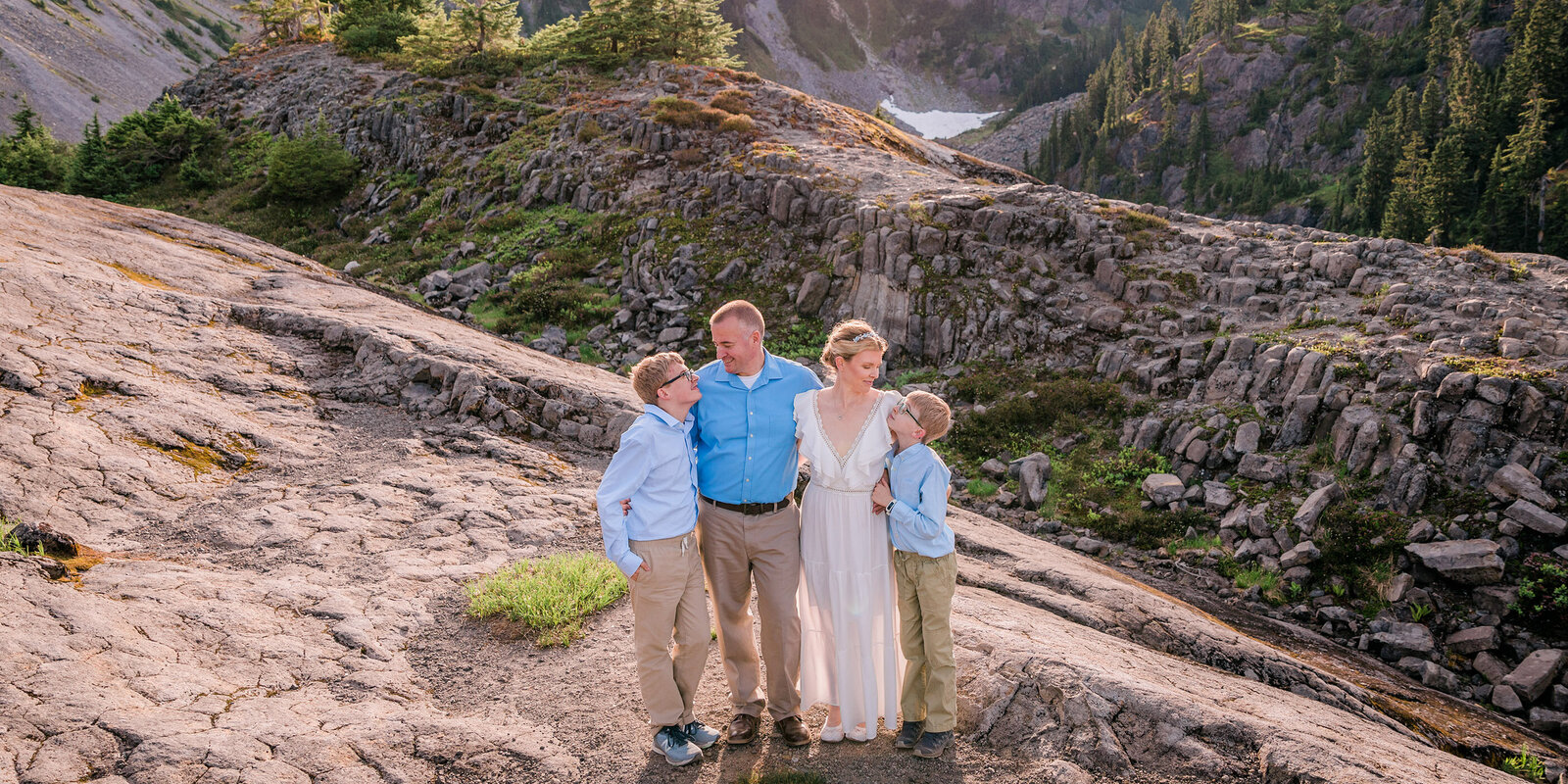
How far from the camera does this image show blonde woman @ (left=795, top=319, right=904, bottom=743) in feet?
19.3

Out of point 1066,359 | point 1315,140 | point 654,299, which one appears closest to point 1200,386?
point 1066,359

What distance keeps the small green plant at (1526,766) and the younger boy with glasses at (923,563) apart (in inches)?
272

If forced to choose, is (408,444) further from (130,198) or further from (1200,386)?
(130,198)

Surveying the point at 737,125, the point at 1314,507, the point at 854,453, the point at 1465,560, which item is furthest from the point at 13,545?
the point at 737,125

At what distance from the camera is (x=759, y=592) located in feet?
20.4

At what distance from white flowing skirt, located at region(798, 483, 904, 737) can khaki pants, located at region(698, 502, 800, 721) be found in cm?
16

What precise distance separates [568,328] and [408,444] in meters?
11.3

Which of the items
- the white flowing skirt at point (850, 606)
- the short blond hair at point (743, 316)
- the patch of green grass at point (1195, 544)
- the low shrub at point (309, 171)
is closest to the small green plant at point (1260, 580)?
the patch of green grass at point (1195, 544)

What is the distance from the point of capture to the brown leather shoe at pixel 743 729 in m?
6.16

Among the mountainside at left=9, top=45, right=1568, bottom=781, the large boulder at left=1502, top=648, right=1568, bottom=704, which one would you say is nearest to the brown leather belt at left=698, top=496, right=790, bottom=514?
the mountainside at left=9, top=45, right=1568, bottom=781

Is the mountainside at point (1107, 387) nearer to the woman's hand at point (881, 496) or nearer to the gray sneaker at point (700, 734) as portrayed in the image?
the gray sneaker at point (700, 734)

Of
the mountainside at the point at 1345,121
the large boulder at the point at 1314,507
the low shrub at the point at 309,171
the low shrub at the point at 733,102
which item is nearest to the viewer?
the large boulder at the point at 1314,507

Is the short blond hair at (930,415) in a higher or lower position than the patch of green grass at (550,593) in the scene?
higher

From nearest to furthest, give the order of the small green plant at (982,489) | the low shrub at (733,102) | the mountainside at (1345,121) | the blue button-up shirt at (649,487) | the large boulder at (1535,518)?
the blue button-up shirt at (649,487) < the large boulder at (1535,518) < the small green plant at (982,489) < the low shrub at (733,102) < the mountainside at (1345,121)
